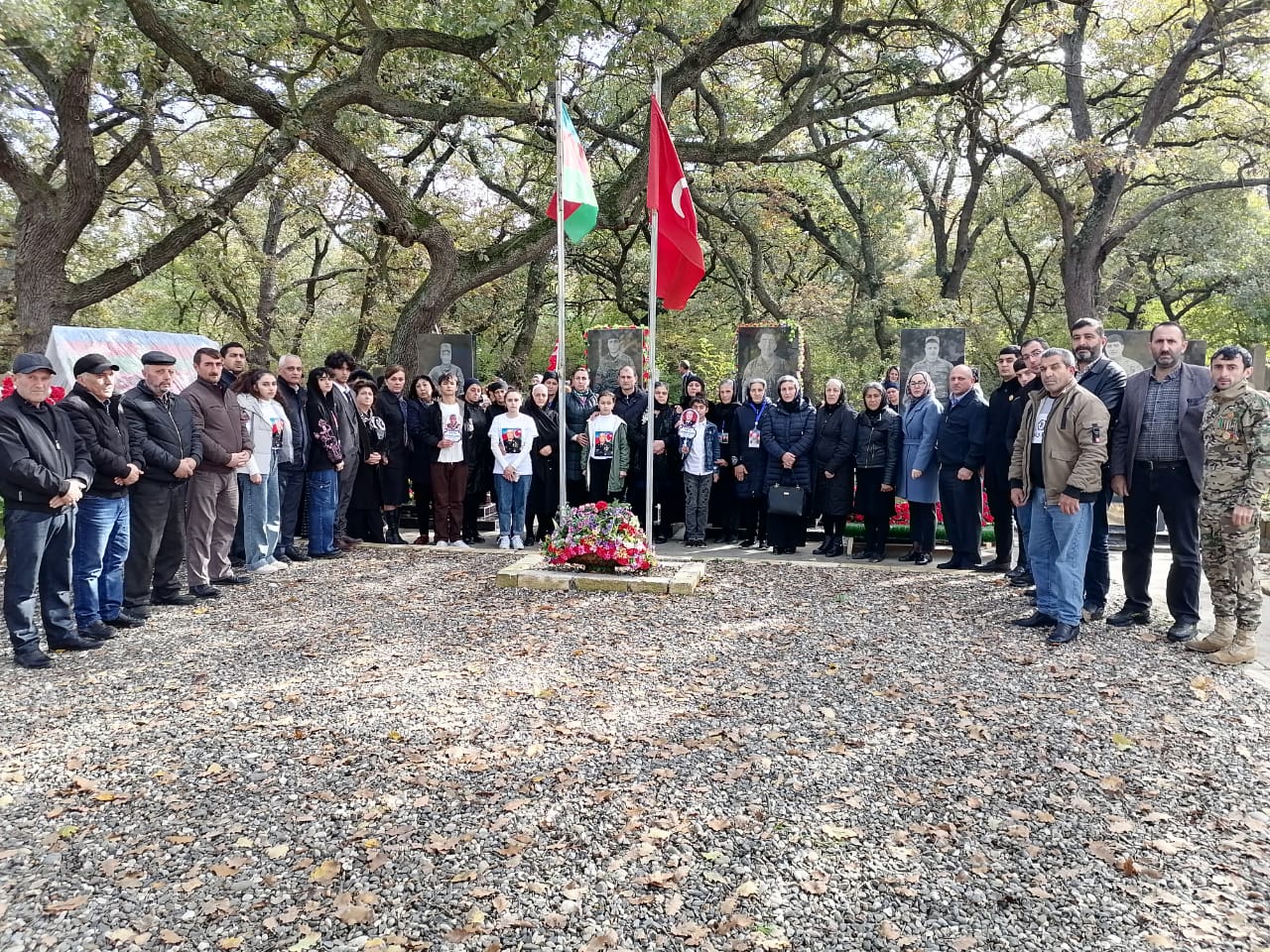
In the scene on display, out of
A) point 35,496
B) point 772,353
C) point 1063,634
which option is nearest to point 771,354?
point 772,353

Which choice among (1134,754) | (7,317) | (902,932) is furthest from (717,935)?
(7,317)

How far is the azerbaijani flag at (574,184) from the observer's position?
24.1 feet

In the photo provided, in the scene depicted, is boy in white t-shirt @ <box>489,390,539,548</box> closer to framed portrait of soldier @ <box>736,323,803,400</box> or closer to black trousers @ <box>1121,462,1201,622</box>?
framed portrait of soldier @ <box>736,323,803,400</box>

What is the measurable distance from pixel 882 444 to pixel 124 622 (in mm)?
6812

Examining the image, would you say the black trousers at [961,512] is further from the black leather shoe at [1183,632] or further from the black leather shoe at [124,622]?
the black leather shoe at [124,622]

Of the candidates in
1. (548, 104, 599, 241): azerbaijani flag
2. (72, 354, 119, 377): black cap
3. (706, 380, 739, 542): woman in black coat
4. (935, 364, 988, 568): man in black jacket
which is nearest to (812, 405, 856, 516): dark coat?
(935, 364, 988, 568): man in black jacket

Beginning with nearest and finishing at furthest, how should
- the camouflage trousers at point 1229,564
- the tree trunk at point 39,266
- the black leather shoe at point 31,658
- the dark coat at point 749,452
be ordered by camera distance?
1. the black leather shoe at point 31,658
2. the camouflage trousers at point 1229,564
3. the dark coat at point 749,452
4. the tree trunk at point 39,266

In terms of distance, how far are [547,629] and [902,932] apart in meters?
3.62

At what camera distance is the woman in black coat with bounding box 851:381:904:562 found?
839 cm

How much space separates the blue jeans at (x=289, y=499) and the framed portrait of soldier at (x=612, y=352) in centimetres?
575

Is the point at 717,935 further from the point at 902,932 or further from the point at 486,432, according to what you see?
the point at 486,432

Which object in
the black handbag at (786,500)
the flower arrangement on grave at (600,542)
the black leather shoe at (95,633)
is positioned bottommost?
the black leather shoe at (95,633)

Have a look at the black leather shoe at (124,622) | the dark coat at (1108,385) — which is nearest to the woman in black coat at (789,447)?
the dark coat at (1108,385)

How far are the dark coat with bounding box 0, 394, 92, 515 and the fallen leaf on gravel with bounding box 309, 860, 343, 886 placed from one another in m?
3.26
